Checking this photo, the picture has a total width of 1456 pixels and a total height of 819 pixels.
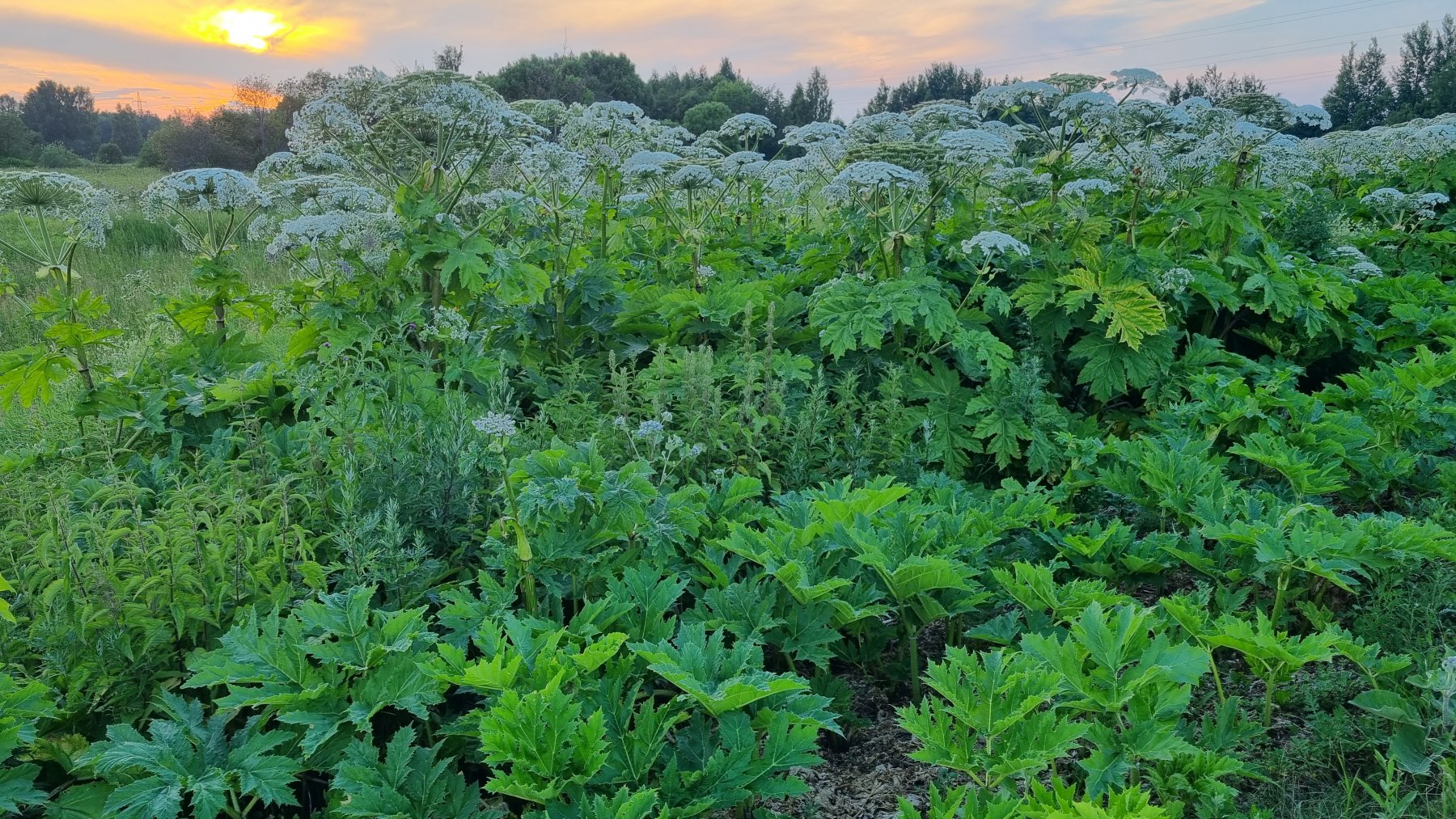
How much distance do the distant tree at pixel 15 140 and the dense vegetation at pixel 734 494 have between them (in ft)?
118

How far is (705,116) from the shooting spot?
5434 centimetres

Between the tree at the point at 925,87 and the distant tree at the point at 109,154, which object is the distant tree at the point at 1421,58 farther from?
the distant tree at the point at 109,154

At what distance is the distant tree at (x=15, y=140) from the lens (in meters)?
32.7

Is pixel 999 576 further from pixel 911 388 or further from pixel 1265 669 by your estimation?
pixel 911 388

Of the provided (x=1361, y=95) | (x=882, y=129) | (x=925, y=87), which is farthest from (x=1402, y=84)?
(x=882, y=129)

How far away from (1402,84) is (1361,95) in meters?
2.42

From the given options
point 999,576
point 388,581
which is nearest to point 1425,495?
point 999,576

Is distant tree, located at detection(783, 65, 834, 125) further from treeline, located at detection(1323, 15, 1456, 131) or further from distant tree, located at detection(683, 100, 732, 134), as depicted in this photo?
treeline, located at detection(1323, 15, 1456, 131)

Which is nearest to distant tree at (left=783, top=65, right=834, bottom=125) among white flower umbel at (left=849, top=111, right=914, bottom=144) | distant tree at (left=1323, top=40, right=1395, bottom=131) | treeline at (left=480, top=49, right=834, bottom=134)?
treeline at (left=480, top=49, right=834, bottom=134)

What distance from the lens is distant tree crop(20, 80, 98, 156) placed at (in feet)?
140

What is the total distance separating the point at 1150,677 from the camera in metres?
1.89

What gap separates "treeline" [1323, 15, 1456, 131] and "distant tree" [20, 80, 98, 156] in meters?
68.2

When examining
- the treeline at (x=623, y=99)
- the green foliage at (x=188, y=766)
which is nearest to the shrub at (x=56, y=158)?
the treeline at (x=623, y=99)

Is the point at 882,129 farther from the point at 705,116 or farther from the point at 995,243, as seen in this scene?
the point at 705,116
